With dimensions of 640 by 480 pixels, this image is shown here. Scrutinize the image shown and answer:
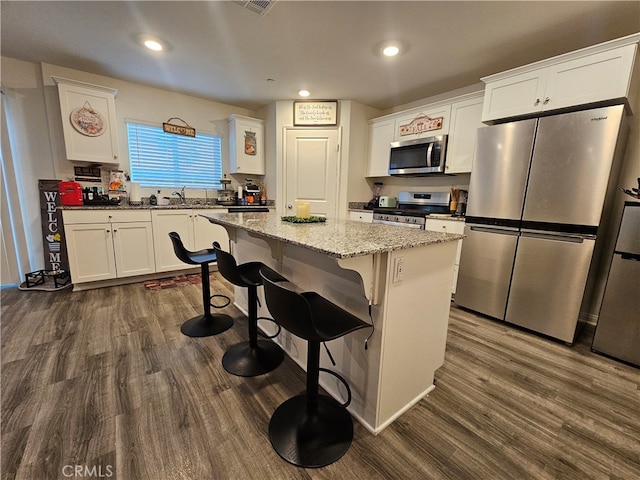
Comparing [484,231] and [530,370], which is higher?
[484,231]

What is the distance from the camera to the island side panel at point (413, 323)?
4.20 feet

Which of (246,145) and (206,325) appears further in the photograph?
(246,145)

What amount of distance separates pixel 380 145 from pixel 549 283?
270 cm

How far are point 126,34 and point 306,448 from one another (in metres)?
3.44

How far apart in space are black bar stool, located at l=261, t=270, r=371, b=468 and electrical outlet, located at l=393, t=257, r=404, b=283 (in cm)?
25

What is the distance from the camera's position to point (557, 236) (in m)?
2.19

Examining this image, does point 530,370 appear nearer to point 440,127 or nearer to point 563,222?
point 563,222

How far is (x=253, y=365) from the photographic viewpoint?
1.80 metres

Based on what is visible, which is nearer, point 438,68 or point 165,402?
point 165,402

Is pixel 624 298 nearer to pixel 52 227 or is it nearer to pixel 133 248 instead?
pixel 133 248

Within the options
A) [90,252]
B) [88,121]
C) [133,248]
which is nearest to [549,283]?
[133,248]

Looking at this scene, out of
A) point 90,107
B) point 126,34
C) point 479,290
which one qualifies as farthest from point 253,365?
point 90,107

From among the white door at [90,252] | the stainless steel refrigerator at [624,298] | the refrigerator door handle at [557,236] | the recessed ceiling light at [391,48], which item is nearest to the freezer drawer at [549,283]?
the refrigerator door handle at [557,236]

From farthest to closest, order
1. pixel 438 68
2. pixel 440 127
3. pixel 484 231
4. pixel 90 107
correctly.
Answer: pixel 440 127 < pixel 90 107 < pixel 438 68 < pixel 484 231
